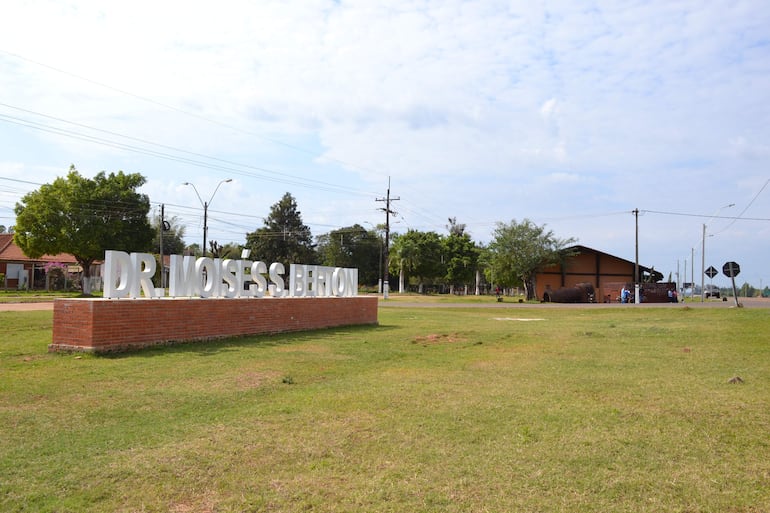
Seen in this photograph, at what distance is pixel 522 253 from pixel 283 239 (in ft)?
129

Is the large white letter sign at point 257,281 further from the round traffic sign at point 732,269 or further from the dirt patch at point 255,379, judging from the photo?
the round traffic sign at point 732,269

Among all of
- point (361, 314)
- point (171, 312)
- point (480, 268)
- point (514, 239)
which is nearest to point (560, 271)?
point (514, 239)

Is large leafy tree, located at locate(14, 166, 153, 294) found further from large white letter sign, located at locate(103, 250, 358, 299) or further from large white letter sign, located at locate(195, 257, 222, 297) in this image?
large white letter sign, located at locate(195, 257, 222, 297)

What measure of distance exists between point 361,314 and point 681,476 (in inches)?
739

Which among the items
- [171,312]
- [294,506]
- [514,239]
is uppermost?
[514,239]

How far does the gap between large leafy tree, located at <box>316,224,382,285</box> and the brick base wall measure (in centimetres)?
7129

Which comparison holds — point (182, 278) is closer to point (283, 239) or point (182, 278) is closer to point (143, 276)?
point (143, 276)

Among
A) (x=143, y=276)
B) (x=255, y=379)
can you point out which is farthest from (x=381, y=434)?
(x=143, y=276)

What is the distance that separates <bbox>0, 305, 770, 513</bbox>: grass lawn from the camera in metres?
4.87

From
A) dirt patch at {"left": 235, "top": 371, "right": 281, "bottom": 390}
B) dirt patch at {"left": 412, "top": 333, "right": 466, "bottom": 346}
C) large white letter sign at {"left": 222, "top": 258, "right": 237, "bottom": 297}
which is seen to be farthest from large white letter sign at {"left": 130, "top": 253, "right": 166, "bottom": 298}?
dirt patch at {"left": 412, "top": 333, "right": 466, "bottom": 346}

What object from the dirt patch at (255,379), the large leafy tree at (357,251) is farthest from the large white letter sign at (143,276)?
the large leafy tree at (357,251)

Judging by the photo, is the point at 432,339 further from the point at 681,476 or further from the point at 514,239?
the point at 514,239

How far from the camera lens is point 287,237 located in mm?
88938

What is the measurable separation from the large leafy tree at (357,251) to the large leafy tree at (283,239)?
11.6 ft
